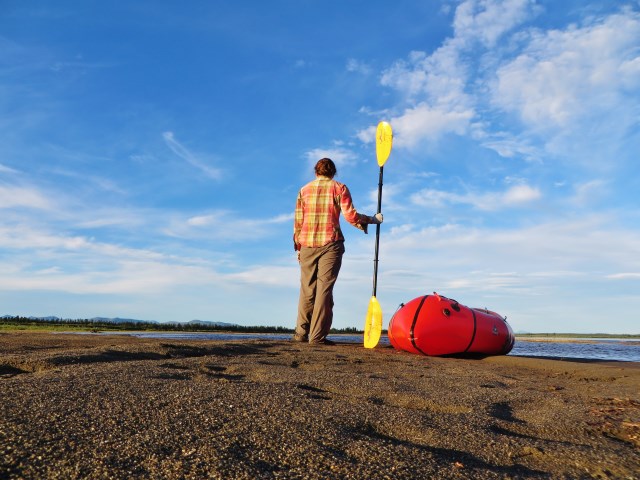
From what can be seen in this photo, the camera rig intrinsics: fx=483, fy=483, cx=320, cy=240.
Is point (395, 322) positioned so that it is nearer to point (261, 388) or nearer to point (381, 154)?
point (381, 154)

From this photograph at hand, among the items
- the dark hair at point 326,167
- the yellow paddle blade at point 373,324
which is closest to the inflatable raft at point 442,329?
the yellow paddle blade at point 373,324

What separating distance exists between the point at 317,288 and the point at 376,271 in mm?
1302

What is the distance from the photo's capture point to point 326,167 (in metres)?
7.87

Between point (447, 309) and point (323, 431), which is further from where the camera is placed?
point (447, 309)

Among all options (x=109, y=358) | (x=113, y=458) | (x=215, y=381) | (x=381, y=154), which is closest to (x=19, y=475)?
(x=113, y=458)

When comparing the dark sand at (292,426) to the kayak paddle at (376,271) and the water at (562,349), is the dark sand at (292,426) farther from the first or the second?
the water at (562,349)

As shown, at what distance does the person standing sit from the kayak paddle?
0.68 metres

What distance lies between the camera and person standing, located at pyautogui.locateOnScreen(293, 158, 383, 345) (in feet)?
24.9

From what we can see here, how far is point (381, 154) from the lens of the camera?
9.38m

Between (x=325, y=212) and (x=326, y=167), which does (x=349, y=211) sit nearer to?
(x=325, y=212)

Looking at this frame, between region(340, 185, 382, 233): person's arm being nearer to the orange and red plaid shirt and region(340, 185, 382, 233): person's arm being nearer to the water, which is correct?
the orange and red plaid shirt

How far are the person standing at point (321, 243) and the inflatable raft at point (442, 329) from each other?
1.16 metres

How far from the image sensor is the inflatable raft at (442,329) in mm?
7004

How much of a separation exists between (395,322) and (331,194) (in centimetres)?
224
